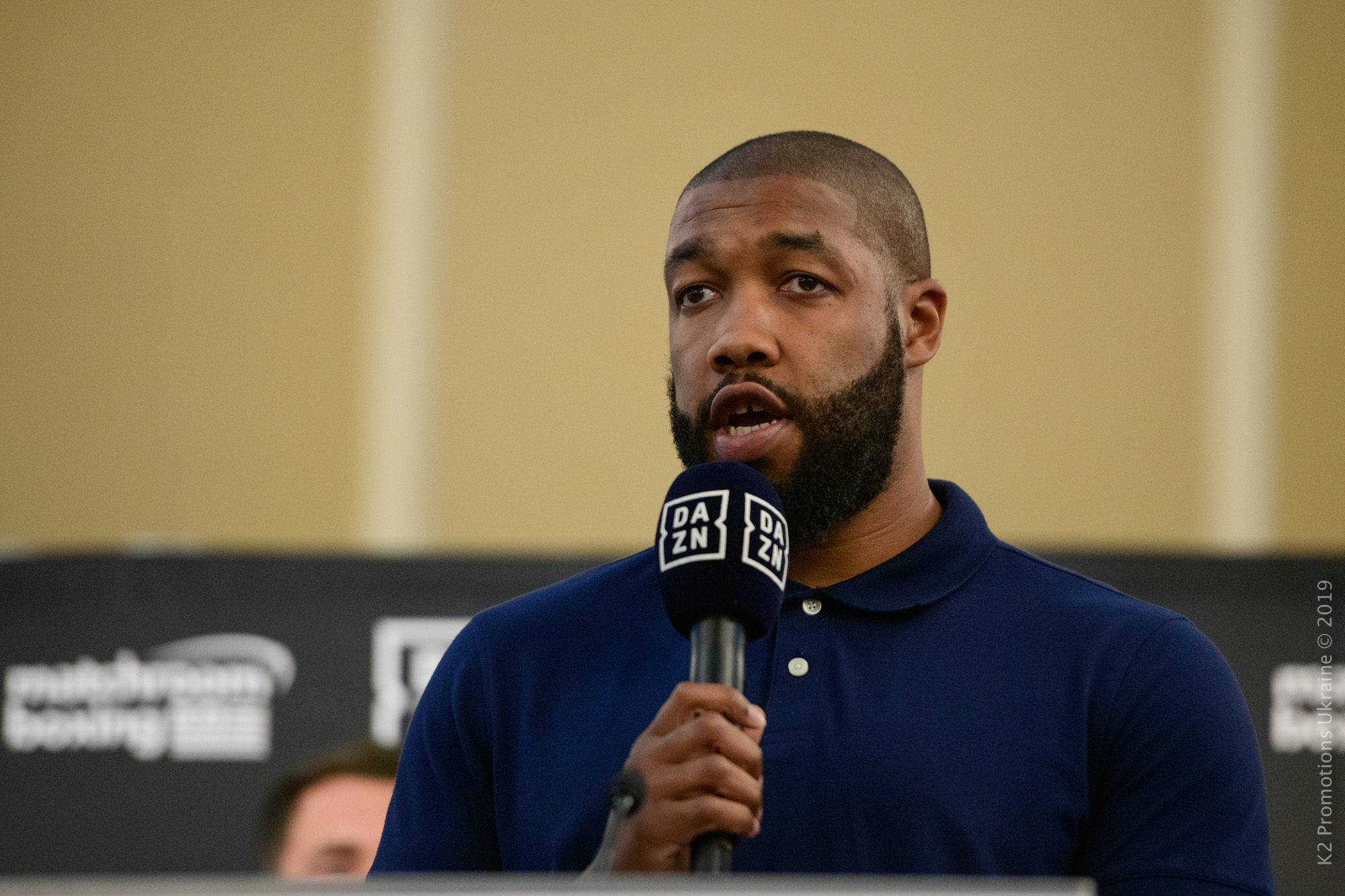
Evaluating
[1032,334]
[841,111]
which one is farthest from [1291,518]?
[841,111]

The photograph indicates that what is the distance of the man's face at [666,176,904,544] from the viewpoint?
1.35m

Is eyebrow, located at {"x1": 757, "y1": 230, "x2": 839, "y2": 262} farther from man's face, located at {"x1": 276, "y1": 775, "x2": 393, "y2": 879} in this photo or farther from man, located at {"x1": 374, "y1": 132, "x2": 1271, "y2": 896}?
man's face, located at {"x1": 276, "y1": 775, "x2": 393, "y2": 879}

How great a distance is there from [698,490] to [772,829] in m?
0.29

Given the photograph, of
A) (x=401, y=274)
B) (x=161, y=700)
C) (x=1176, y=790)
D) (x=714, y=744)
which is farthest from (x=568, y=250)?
(x=714, y=744)

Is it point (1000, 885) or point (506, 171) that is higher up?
point (506, 171)

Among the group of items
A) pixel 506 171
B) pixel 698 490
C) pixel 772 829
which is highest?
pixel 506 171

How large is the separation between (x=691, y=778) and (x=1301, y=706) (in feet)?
7.03

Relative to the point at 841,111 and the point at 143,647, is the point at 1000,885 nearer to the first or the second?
the point at 143,647

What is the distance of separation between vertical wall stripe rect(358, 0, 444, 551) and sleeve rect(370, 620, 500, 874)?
2.49m

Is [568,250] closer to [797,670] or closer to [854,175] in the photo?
[854,175]

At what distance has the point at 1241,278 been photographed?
3.91m

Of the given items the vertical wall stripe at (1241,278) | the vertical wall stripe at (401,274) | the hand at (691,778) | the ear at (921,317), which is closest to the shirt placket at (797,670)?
the hand at (691,778)

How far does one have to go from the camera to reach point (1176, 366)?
12.6ft

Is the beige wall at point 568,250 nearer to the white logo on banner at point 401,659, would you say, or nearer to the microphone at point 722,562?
the white logo on banner at point 401,659
